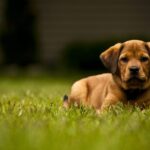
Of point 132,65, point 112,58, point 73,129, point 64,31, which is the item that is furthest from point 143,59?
point 64,31

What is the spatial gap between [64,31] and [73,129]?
20.4 m

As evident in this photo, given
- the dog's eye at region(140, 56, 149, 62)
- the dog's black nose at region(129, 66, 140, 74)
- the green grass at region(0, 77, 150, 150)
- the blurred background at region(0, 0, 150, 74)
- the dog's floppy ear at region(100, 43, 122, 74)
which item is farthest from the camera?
the blurred background at region(0, 0, 150, 74)

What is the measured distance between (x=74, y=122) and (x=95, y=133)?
81 cm

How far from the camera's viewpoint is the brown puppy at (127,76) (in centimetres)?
759

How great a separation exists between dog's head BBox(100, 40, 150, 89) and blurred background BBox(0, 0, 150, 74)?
15588 mm

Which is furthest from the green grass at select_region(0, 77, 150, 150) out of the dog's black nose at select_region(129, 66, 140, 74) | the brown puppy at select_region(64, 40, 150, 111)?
the dog's black nose at select_region(129, 66, 140, 74)

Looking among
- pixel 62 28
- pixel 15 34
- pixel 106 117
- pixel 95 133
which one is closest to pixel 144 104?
pixel 106 117

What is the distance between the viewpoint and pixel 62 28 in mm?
26250

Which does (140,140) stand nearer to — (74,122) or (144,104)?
(74,122)

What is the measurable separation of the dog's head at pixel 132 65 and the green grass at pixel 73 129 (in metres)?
0.32

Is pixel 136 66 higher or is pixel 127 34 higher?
pixel 136 66

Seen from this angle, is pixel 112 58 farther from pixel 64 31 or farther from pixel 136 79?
pixel 64 31

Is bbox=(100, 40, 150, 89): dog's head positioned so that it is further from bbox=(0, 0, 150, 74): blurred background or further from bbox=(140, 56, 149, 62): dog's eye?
bbox=(0, 0, 150, 74): blurred background

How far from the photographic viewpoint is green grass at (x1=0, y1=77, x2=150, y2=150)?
5047 millimetres
